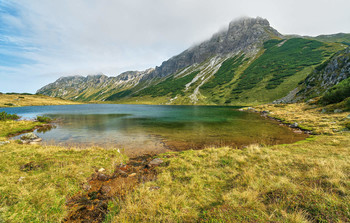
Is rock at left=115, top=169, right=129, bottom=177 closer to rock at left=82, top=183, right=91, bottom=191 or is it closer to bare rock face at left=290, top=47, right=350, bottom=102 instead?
rock at left=82, top=183, right=91, bottom=191

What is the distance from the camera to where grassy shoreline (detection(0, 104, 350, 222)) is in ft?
17.4

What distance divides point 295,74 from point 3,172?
182332 millimetres

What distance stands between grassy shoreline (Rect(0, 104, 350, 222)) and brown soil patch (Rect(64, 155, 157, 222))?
0.49 meters

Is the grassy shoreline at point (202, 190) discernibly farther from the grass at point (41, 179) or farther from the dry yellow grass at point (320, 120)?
the dry yellow grass at point (320, 120)

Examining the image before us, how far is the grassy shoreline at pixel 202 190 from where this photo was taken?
17.4 feet

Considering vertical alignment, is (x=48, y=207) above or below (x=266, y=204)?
below

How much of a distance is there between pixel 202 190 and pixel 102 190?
21.4ft

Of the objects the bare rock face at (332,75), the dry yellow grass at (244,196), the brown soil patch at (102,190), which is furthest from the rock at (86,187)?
the bare rock face at (332,75)

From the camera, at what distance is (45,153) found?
548 inches

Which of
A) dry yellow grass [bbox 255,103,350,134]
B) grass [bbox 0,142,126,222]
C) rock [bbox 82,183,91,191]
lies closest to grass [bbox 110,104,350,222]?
grass [bbox 0,142,126,222]

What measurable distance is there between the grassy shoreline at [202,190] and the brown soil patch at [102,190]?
0.49 m

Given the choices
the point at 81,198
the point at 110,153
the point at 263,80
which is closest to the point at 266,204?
the point at 81,198

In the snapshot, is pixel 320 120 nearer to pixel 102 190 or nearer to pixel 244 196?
pixel 244 196

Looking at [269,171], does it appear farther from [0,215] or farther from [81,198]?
[0,215]
